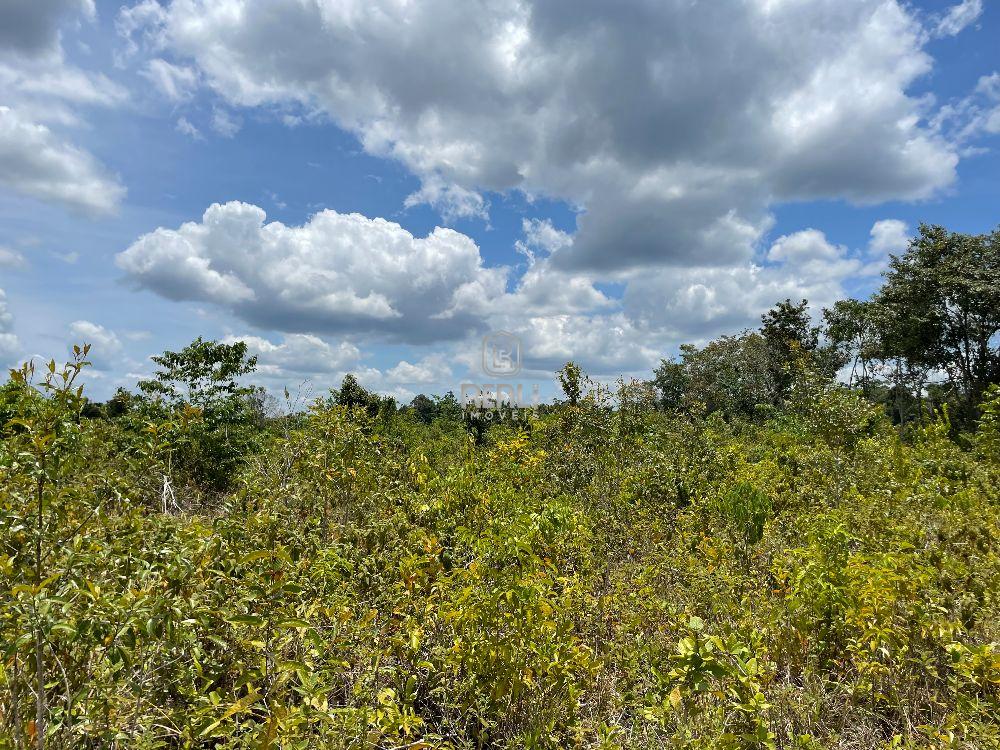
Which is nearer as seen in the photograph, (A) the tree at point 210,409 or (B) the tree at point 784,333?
(A) the tree at point 210,409

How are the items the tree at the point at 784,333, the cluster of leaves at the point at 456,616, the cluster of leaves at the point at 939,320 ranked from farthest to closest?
the tree at the point at 784,333 → the cluster of leaves at the point at 939,320 → the cluster of leaves at the point at 456,616

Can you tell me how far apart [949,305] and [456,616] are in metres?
21.0

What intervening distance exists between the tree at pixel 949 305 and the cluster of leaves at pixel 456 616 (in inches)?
599

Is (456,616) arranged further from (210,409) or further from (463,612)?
(210,409)

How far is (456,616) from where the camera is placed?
2.68 m

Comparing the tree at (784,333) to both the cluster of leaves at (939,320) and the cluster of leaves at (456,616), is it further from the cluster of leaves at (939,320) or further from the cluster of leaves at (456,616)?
the cluster of leaves at (456,616)

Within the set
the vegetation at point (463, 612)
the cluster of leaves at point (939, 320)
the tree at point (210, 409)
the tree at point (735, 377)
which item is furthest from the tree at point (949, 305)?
the tree at point (210, 409)

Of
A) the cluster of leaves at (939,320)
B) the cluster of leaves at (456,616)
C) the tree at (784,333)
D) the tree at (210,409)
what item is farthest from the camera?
the tree at (784,333)

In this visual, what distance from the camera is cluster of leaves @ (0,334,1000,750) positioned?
6.39 ft

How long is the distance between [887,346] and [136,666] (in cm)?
2326

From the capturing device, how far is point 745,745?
7.88ft

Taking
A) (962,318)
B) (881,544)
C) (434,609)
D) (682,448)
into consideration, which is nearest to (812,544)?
(881,544)

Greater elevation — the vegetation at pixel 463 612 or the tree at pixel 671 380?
the tree at pixel 671 380

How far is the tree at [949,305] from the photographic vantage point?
54.9 feet
